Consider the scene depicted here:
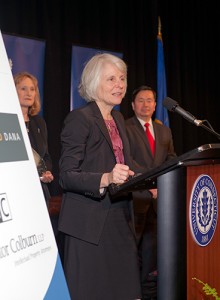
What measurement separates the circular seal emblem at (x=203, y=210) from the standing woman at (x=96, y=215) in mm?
456

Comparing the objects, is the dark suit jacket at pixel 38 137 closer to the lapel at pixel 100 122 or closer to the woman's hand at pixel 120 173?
the lapel at pixel 100 122

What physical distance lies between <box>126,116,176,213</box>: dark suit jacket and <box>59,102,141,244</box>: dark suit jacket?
1.57 metres

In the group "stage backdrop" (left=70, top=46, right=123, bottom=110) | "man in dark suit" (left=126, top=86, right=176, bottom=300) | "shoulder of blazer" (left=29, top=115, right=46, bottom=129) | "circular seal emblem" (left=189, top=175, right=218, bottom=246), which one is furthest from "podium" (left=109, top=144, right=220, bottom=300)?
"stage backdrop" (left=70, top=46, right=123, bottom=110)

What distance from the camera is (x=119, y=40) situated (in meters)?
5.89

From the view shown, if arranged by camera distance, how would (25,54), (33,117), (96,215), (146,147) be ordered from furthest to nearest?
(25,54)
(146,147)
(33,117)
(96,215)

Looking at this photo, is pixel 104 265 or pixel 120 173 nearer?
pixel 120 173

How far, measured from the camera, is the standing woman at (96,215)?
220 centimetres

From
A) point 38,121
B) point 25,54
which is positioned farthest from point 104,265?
point 25,54

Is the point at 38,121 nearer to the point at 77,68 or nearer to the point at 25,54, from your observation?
the point at 25,54

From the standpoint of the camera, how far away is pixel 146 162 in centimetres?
394

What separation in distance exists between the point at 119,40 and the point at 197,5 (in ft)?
5.06

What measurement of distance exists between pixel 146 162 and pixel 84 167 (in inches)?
68.3

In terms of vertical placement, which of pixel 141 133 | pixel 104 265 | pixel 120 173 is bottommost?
pixel 104 265

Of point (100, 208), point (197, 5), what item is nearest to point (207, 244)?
point (100, 208)
